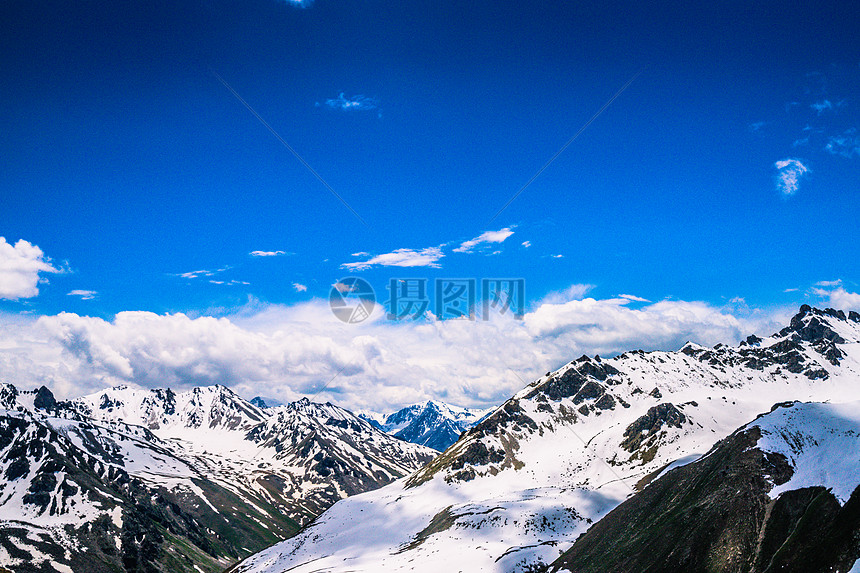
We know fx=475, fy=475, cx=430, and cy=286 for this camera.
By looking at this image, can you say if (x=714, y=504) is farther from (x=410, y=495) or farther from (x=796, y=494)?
(x=410, y=495)

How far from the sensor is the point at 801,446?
189ft

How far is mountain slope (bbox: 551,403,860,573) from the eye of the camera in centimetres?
4022

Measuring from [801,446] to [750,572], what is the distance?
23096 mm

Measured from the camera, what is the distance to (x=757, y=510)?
158ft

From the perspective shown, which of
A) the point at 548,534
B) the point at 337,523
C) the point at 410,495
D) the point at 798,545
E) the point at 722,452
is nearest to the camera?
the point at 798,545

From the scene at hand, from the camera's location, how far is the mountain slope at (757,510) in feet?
132

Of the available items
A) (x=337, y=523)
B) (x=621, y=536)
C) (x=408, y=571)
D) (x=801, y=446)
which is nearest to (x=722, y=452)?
(x=801, y=446)

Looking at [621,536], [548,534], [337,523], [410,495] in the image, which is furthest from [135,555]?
[621,536]

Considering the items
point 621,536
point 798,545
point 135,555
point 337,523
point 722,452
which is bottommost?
point 135,555

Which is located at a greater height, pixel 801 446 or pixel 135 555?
pixel 801 446

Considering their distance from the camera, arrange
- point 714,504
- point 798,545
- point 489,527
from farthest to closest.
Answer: point 489,527 < point 714,504 < point 798,545

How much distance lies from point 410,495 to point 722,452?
154410 millimetres

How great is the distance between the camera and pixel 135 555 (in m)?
197

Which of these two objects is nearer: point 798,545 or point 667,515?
point 798,545
